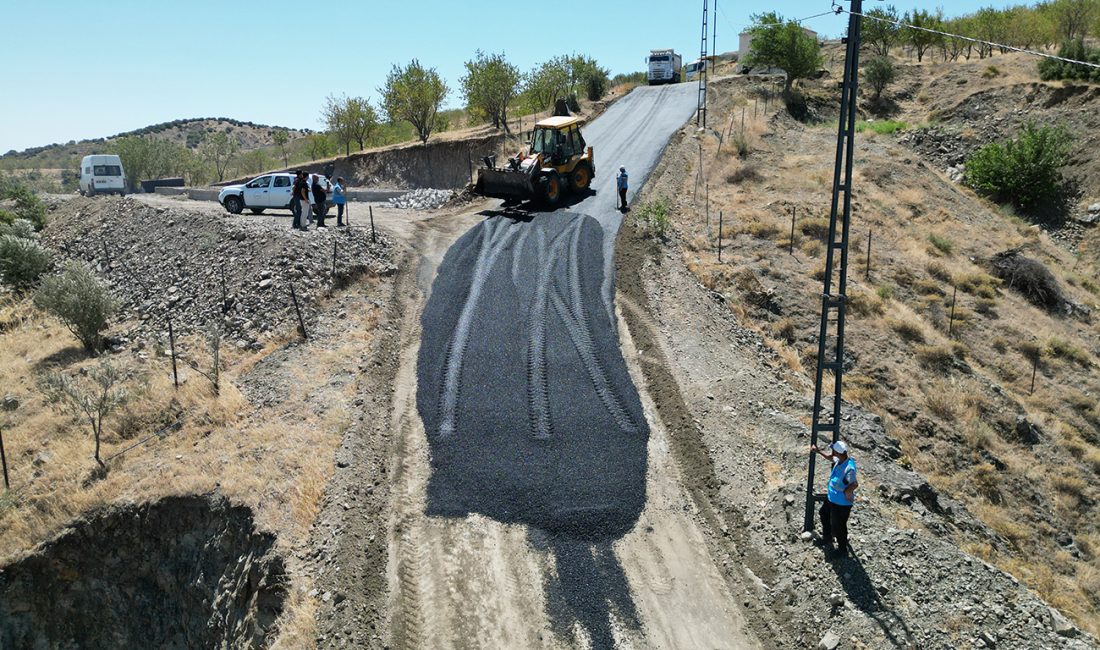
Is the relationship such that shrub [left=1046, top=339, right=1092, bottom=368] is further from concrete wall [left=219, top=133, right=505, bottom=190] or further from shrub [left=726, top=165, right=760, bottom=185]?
concrete wall [left=219, top=133, right=505, bottom=190]

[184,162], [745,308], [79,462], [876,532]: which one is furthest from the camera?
[184,162]

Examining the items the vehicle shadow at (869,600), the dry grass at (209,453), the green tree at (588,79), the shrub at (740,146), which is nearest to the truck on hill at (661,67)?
the green tree at (588,79)

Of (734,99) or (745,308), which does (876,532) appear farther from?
(734,99)

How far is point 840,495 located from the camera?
9.39 m

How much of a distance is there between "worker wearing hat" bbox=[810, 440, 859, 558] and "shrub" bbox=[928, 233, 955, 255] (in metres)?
17.2

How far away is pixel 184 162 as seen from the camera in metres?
59.9

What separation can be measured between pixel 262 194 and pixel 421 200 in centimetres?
657

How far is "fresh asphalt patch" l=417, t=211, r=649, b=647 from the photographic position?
10250 millimetres

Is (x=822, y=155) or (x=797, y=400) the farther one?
(x=822, y=155)

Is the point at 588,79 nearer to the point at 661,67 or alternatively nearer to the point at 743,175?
the point at 661,67

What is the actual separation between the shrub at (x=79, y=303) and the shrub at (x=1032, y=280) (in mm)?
26101

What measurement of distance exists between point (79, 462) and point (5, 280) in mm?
16671

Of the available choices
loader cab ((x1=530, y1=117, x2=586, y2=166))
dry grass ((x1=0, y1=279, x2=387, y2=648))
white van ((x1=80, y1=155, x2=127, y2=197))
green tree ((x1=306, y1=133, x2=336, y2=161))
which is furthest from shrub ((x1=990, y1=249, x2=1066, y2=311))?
green tree ((x1=306, y1=133, x2=336, y2=161))

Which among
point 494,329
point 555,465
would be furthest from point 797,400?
point 494,329
